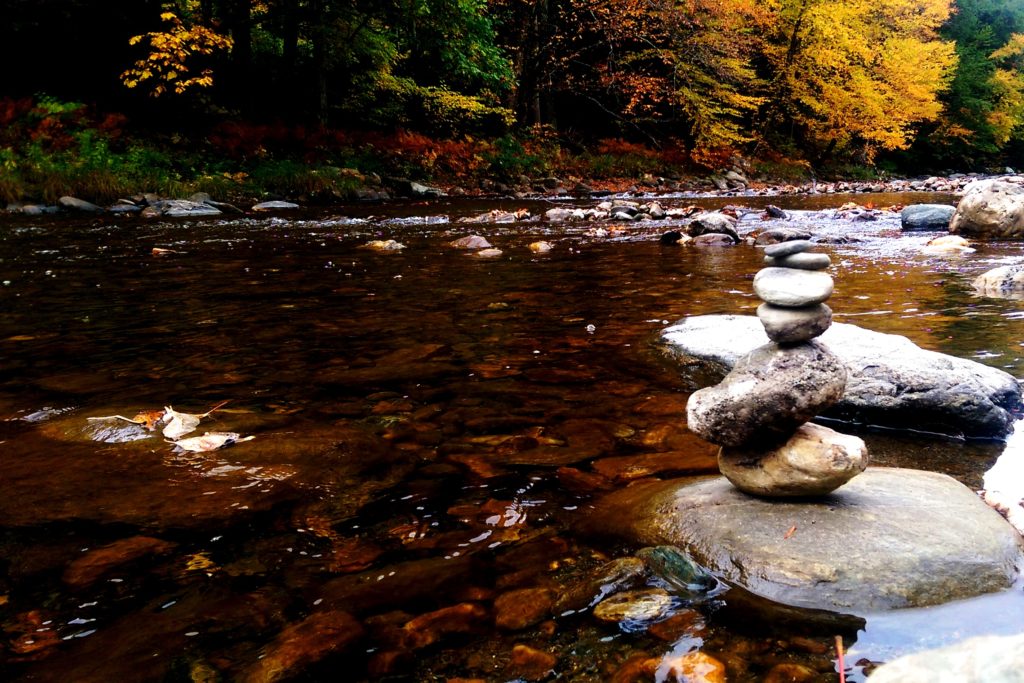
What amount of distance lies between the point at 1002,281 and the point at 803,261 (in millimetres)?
4757

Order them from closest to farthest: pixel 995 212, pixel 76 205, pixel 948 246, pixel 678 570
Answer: pixel 678 570 → pixel 948 246 → pixel 995 212 → pixel 76 205

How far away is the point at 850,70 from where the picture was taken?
2930 centimetres

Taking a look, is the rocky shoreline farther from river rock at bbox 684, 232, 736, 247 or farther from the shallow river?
the shallow river

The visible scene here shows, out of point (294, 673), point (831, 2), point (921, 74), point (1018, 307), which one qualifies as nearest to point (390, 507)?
point (294, 673)

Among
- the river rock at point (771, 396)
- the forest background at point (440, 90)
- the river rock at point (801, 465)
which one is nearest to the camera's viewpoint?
the river rock at point (801, 465)

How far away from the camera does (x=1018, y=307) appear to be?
17.2ft

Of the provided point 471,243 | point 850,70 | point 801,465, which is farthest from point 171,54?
point 850,70

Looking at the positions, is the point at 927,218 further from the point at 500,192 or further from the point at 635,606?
the point at 635,606

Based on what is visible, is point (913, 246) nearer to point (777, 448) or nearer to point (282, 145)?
point (777, 448)

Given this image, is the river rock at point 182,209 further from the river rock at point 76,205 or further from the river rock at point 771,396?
the river rock at point 771,396

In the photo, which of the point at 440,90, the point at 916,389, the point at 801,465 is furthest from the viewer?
the point at 440,90

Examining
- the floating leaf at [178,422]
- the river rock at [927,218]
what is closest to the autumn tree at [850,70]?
the river rock at [927,218]

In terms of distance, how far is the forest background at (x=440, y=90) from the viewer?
56.6ft

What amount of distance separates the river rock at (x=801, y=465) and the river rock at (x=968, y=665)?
123 centimetres
